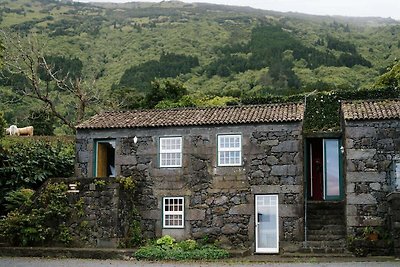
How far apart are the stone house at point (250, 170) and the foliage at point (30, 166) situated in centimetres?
313

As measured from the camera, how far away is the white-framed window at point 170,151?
23969mm

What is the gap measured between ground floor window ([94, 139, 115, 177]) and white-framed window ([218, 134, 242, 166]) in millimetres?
4204

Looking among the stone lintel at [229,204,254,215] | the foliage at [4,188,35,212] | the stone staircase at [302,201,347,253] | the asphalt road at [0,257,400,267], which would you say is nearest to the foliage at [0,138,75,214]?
the foliage at [4,188,35,212]

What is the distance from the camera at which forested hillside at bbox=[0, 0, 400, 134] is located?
4603cm

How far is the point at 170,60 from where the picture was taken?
228ft

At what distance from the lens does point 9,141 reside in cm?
3553

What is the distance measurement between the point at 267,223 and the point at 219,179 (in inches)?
88.9

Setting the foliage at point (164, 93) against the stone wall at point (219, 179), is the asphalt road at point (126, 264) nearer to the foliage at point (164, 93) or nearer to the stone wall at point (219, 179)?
the stone wall at point (219, 179)

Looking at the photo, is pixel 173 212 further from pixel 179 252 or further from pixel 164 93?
pixel 164 93

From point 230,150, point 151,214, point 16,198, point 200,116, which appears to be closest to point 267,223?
point 230,150

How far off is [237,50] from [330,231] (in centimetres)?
5353

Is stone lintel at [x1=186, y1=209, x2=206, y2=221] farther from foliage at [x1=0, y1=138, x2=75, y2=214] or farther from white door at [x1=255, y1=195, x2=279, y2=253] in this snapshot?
foliage at [x1=0, y1=138, x2=75, y2=214]

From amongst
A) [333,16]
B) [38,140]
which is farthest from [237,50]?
[333,16]

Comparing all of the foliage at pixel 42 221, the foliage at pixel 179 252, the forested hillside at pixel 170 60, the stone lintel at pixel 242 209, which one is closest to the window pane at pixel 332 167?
the stone lintel at pixel 242 209
